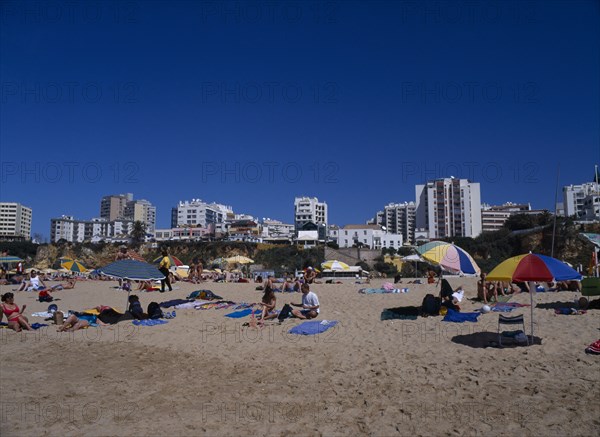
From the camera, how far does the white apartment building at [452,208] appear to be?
98125 mm

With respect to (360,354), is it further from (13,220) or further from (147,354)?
(13,220)

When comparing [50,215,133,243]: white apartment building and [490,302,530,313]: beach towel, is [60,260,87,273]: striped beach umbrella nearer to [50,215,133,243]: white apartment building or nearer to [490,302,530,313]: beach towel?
[490,302,530,313]: beach towel

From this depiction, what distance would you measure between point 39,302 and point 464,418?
564 inches

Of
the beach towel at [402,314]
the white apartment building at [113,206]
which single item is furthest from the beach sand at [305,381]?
the white apartment building at [113,206]

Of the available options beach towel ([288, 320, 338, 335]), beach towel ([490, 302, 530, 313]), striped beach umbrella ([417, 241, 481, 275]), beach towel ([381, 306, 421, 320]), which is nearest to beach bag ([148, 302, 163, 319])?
beach towel ([288, 320, 338, 335])

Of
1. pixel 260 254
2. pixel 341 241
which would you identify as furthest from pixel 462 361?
pixel 341 241

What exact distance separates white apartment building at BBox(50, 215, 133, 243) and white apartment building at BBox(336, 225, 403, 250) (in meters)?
75.0

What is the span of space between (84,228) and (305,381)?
502 ft

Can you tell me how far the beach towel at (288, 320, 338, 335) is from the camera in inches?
326

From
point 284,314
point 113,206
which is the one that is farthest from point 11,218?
point 284,314

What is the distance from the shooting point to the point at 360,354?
678cm

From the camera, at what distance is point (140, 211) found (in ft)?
538

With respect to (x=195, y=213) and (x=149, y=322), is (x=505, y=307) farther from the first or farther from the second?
(x=195, y=213)

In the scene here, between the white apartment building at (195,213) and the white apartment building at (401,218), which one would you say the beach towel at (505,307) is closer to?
the white apartment building at (401,218)
